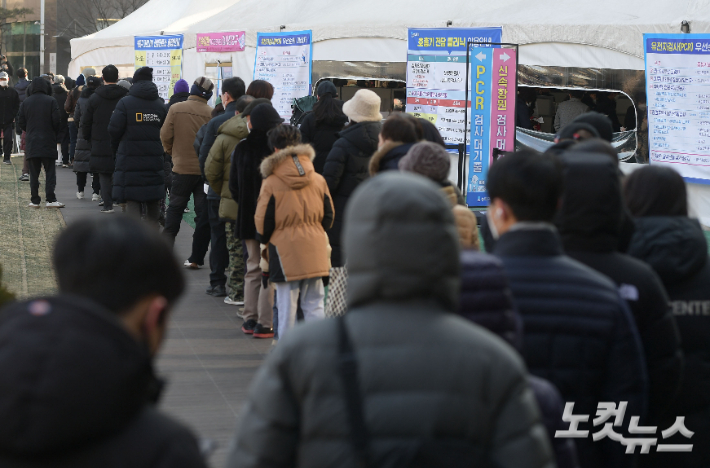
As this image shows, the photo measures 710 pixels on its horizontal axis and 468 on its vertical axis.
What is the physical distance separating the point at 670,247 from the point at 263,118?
3883mm

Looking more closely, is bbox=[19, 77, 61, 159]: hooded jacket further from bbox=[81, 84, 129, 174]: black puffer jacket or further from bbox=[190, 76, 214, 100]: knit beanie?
bbox=[190, 76, 214, 100]: knit beanie

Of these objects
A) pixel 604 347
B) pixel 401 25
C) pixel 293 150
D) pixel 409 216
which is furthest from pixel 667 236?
pixel 401 25

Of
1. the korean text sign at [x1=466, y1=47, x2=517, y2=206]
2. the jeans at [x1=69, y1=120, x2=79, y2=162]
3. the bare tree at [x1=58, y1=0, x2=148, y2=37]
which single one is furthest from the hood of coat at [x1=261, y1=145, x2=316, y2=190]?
the bare tree at [x1=58, y1=0, x2=148, y2=37]

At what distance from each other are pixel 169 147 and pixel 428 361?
25.8 feet

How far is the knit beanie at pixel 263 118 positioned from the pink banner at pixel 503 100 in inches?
190

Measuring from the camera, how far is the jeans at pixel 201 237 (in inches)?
351

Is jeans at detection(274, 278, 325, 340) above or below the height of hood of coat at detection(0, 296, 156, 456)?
below

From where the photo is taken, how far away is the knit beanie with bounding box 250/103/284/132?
21.6ft

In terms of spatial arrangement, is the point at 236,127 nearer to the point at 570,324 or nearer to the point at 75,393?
the point at 570,324

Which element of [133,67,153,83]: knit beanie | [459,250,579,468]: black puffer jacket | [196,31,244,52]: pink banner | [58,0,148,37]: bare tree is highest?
[58,0,148,37]: bare tree

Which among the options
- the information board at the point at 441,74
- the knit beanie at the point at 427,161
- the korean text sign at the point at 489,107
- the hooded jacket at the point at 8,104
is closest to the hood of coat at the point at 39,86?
the hooded jacket at the point at 8,104

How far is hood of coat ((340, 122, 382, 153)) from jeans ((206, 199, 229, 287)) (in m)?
1.98

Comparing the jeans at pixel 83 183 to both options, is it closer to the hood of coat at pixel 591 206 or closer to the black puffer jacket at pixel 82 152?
the black puffer jacket at pixel 82 152

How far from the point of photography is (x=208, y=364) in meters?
6.21
